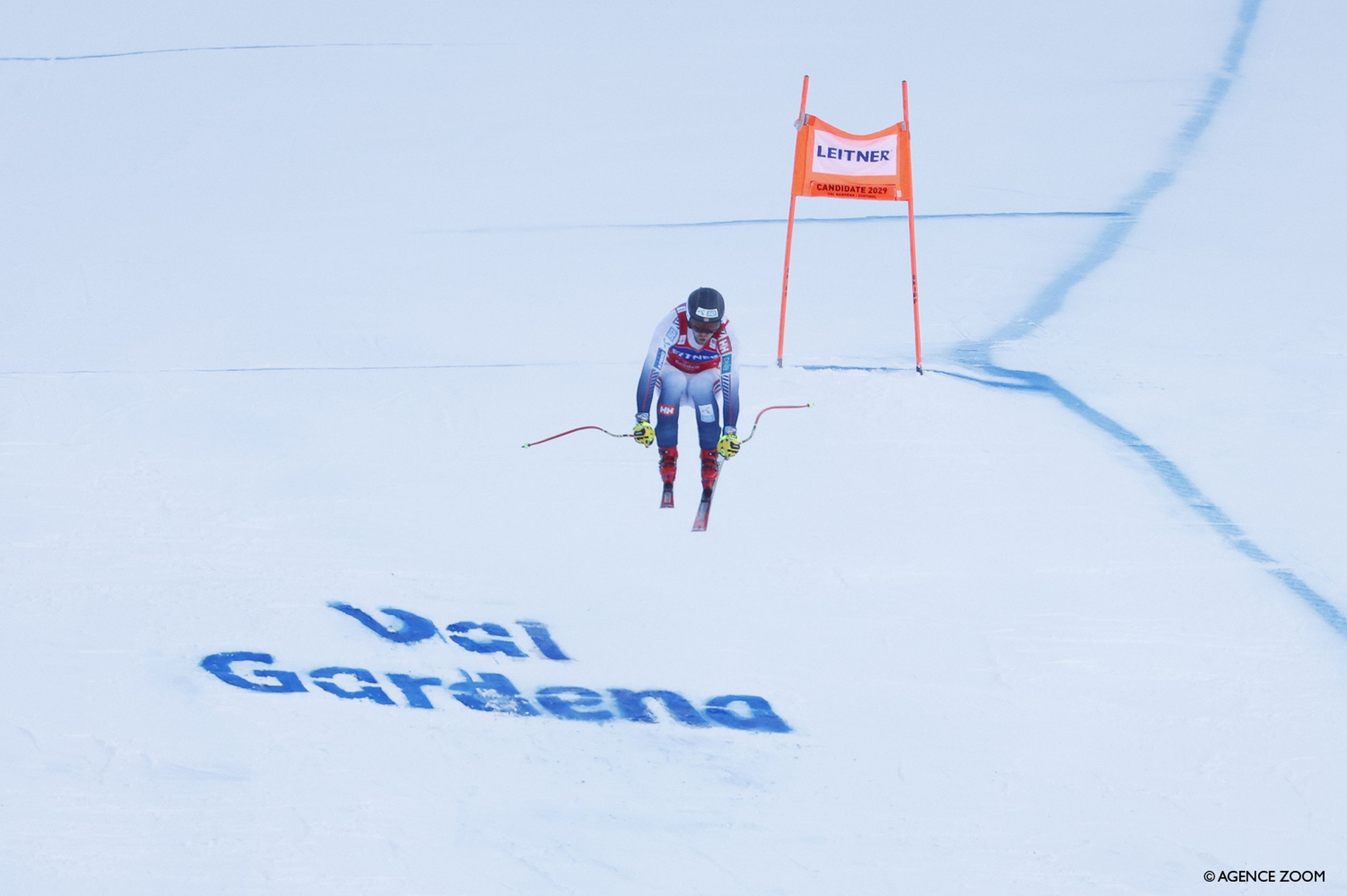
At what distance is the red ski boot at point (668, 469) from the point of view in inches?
246

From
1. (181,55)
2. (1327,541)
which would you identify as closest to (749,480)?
(1327,541)

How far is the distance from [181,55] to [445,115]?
335 centimetres

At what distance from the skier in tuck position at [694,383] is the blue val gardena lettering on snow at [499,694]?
1275 mm

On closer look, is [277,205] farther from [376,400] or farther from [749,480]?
[749,480]

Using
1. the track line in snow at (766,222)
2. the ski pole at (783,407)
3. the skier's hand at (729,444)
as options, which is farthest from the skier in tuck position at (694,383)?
the track line in snow at (766,222)

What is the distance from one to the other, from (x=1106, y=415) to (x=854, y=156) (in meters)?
2.23

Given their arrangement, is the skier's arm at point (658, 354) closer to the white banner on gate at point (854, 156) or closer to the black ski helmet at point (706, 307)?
the black ski helmet at point (706, 307)

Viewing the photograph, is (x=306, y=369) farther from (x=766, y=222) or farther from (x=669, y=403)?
(x=766, y=222)

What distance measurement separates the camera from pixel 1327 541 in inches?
247

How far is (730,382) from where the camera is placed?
236 inches

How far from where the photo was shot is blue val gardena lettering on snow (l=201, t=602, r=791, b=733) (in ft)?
17.2

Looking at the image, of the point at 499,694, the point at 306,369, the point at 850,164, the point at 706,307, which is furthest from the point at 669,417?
the point at 306,369

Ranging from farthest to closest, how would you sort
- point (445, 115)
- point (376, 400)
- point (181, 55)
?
1. point (181, 55)
2. point (445, 115)
3. point (376, 400)

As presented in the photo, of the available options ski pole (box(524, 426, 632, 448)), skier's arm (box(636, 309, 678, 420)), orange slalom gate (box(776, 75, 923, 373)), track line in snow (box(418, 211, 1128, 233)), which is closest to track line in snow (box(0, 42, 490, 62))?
track line in snow (box(418, 211, 1128, 233))
